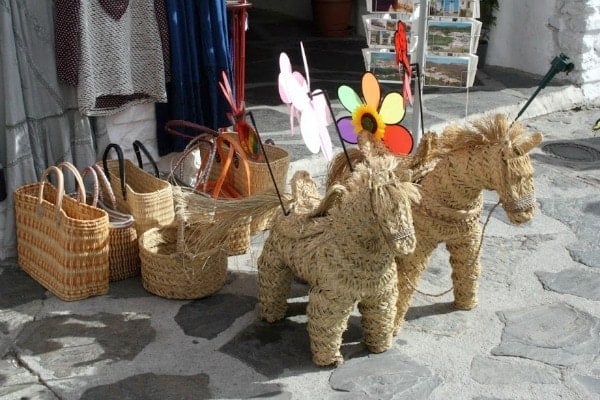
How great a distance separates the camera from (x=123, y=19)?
4137 millimetres

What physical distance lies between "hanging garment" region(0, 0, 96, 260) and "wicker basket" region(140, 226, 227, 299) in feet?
2.45

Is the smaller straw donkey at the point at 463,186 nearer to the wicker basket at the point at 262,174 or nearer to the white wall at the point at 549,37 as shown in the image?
the wicker basket at the point at 262,174

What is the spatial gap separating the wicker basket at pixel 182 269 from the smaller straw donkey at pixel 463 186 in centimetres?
69

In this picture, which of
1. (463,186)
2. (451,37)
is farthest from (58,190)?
(451,37)

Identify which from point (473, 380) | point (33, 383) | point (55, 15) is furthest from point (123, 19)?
point (473, 380)

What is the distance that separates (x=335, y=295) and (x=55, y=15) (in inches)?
82.4

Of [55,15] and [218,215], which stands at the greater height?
[55,15]

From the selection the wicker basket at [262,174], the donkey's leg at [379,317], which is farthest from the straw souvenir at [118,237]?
the donkey's leg at [379,317]

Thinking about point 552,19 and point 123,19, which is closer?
point 123,19

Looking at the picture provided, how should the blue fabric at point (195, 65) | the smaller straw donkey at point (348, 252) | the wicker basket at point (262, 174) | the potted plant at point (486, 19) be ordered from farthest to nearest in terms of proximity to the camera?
the potted plant at point (486, 19) → the blue fabric at point (195, 65) → the wicker basket at point (262, 174) → the smaller straw donkey at point (348, 252)

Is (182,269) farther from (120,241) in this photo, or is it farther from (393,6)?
(393,6)

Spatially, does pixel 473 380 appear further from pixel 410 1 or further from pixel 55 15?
pixel 55 15

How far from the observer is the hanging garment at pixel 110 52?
398 centimetres

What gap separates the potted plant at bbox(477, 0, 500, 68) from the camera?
298 inches
